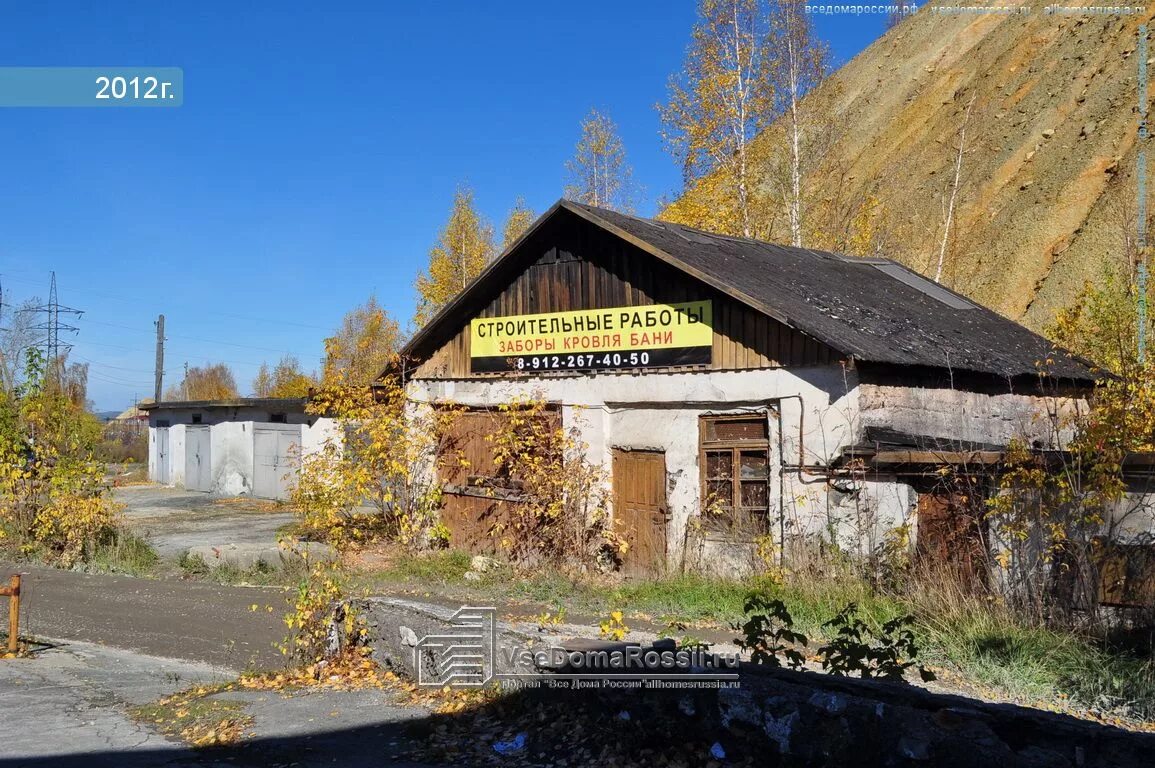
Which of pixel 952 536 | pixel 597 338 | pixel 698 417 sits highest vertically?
pixel 597 338

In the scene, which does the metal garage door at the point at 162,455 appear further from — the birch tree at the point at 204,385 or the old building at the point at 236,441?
the birch tree at the point at 204,385

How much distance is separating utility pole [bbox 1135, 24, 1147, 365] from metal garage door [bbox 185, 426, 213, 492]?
25815mm

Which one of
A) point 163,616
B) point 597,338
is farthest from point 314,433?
point 163,616

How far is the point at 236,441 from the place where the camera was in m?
28.1

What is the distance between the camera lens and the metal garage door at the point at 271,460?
2625 centimetres

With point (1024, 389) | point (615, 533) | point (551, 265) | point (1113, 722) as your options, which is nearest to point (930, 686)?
point (1113, 722)

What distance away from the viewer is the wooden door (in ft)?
43.4

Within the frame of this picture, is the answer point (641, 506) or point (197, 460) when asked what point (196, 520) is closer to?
point (197, 460)

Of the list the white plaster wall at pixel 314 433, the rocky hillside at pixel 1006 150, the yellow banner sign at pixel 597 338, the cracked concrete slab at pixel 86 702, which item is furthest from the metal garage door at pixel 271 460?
the cracked concrete slab at pixel 86 702

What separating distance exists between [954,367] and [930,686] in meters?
5.99

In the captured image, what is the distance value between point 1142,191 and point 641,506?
2212 cm

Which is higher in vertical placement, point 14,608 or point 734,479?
point 734,479

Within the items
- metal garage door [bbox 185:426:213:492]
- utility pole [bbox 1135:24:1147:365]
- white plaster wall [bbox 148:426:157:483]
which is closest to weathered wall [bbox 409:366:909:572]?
utility pole [bbox 1135:24:1147:365]

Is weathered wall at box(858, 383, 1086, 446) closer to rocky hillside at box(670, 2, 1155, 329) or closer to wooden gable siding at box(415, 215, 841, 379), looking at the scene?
wooden gable siding at box(415, 215, 841, 379)
